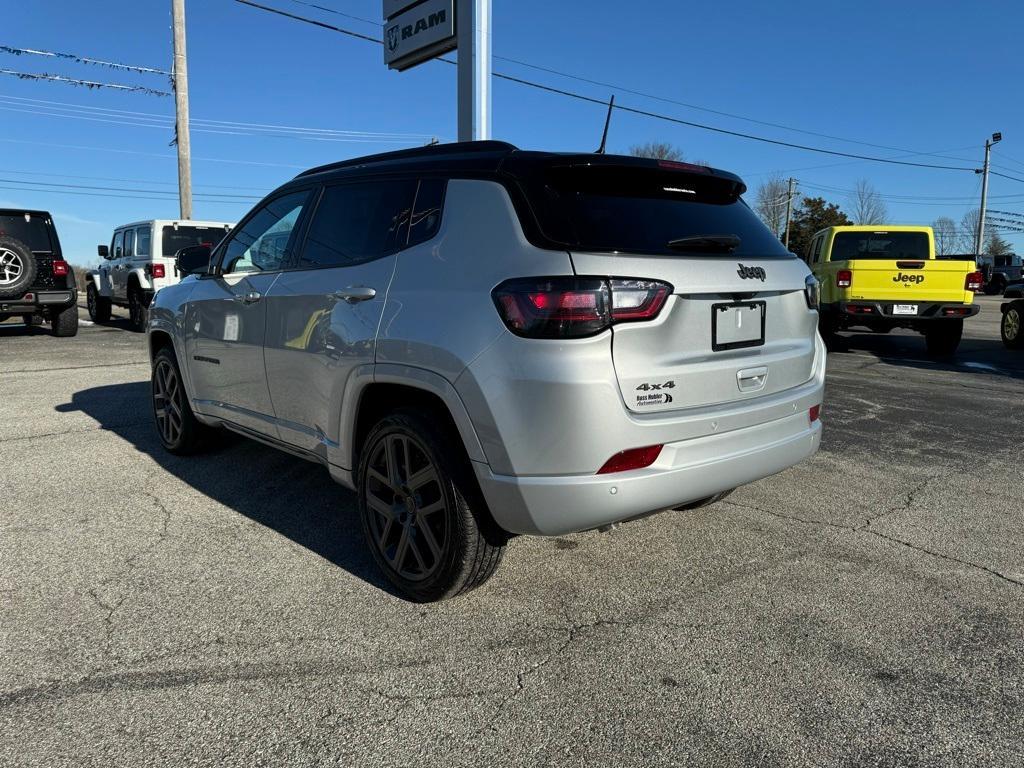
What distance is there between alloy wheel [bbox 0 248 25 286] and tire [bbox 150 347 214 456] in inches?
306

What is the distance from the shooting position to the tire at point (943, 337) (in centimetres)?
1129

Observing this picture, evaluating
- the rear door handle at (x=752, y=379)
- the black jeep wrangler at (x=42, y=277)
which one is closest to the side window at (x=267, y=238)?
the rear door handle at (x=752, y=379)

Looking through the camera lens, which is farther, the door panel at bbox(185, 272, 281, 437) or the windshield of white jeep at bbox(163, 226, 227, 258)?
the windshield of white jeep at bbox(163, 226, 227, 258)

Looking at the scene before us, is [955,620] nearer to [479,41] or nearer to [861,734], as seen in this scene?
[861,734]

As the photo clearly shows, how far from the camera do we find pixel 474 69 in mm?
9016

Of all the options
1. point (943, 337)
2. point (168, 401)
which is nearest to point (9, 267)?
point (168, 401)

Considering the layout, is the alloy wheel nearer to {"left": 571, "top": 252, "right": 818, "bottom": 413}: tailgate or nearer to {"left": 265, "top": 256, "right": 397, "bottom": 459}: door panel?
{"left": 265, "top": 256, "right": 397, "bottom": 459}: door panel

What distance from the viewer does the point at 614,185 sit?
9.40 feet

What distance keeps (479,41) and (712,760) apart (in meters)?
8.81

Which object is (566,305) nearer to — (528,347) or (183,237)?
(528,347)

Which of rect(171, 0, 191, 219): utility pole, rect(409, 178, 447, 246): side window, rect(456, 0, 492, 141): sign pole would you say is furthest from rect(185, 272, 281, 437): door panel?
rect(171, 0, 191, 219): utility pole

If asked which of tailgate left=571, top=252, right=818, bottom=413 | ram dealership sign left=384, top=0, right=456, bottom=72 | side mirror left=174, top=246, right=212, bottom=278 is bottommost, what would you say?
tailgate left=571, top=252, right=818, bottom=413

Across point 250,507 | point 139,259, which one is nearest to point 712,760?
point 250,507

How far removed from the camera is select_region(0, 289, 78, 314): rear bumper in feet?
38.8
